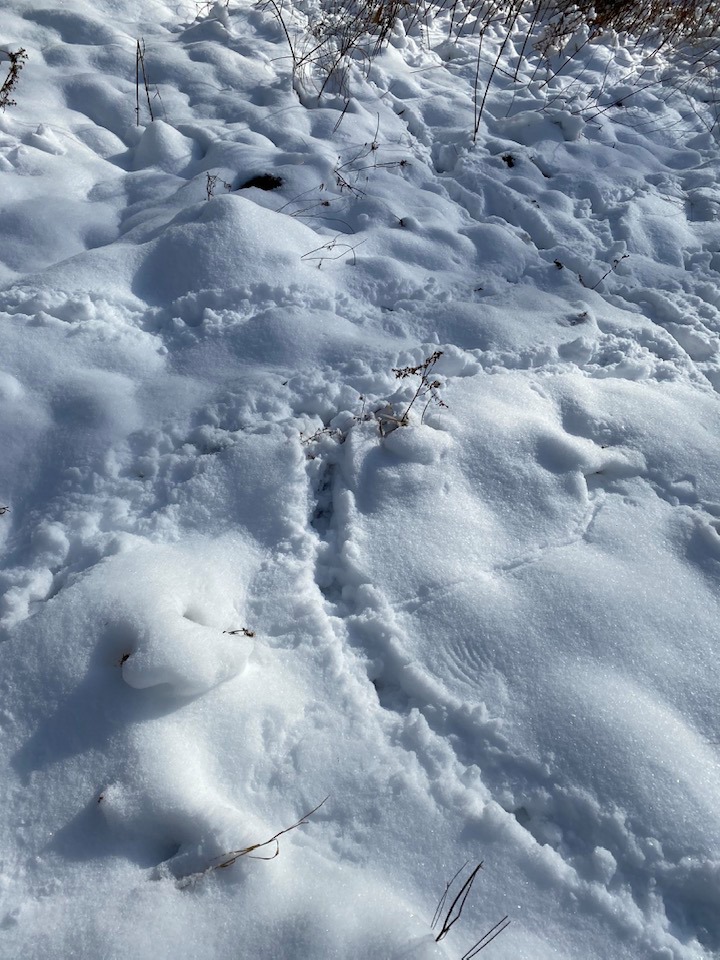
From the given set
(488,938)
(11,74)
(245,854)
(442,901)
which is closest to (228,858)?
(245,854)

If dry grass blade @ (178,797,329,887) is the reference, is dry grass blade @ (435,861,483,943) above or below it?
above

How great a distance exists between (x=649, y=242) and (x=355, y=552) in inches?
103

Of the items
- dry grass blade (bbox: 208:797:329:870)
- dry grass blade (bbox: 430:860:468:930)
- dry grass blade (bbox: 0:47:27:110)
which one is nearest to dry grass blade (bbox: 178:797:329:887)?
dry grass blade (bbox: 208:797:329:870)

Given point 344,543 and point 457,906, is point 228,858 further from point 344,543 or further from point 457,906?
point 344,543

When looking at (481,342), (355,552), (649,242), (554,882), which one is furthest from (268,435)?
(649,242)

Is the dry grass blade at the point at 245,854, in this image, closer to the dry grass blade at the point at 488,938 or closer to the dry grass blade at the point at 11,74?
the dry grass blade at the point at 488,938

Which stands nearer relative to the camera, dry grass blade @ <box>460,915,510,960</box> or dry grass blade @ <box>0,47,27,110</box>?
dry grass blade @ <box>460,915,510,960</box>

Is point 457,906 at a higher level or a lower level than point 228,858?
higher

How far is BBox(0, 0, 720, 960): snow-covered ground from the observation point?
151 cm

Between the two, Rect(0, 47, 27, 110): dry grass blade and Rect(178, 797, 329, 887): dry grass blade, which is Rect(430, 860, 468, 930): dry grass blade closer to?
Rect(178, 797, 329, 887): dry grass blade

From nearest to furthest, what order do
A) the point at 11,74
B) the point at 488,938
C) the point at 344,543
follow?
the point at 488,938, the point at 344,543, the point at 11,74

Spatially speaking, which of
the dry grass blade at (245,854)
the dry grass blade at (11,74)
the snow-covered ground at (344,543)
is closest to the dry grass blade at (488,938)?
the snow-covered ground at (344,543)

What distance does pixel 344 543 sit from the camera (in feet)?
6.89

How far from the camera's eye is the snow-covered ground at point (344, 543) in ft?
4.94
